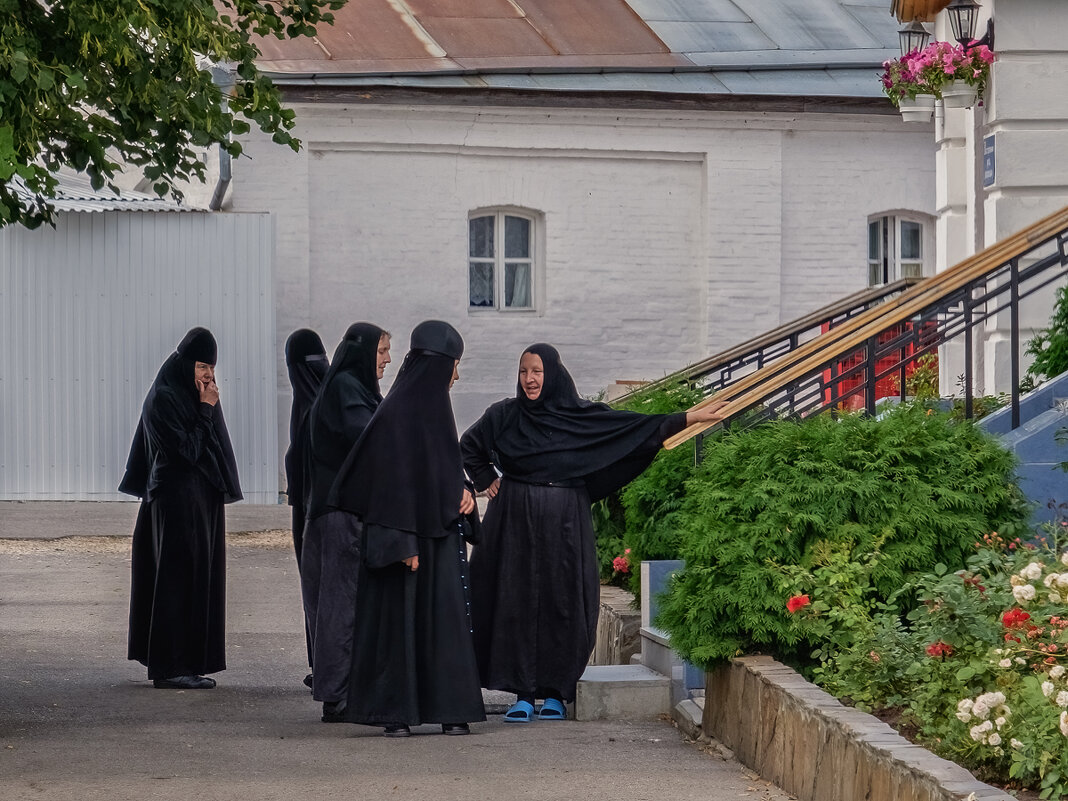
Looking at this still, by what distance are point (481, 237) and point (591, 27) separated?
9.19 ft

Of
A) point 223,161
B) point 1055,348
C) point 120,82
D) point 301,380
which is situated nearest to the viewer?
point 120,82

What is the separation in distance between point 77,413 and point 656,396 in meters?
7.42

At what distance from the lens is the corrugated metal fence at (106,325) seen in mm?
16172

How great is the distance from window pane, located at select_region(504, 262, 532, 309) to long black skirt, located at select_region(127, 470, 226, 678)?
31.8ft

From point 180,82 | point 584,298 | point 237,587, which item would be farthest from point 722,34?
point 180,82

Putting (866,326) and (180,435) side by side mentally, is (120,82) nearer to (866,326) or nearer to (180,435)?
(180,435)

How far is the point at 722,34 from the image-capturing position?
1989cm

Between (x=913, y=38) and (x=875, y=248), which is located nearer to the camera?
(x=913, y=38)

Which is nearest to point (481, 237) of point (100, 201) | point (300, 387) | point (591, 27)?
point (591, 27)

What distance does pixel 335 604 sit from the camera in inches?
309

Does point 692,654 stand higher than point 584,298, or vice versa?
point 584,298

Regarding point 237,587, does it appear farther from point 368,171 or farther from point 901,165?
point 901,165

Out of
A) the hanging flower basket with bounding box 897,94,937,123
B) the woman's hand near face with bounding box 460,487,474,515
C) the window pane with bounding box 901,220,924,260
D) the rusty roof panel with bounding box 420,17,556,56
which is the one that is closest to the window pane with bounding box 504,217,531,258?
the rusty roof panel with bounding box 420,17,556,56

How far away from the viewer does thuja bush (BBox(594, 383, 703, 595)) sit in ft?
29.1
